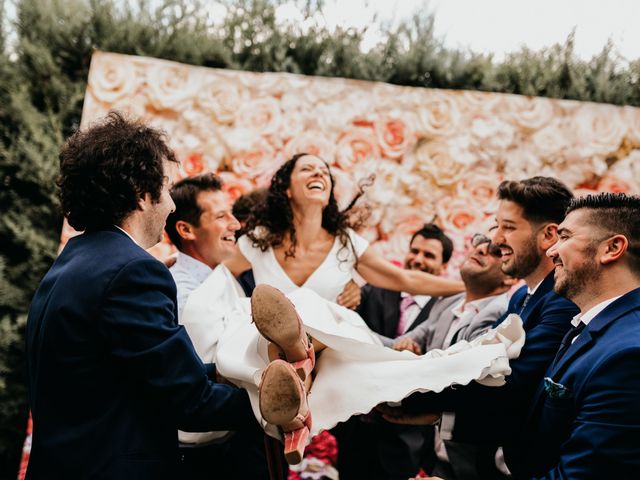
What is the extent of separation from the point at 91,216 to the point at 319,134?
9.98 feet

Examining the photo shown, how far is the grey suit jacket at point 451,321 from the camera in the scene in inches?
123

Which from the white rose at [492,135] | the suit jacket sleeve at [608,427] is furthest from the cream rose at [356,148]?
the suit jacket sleeve at [608,427]

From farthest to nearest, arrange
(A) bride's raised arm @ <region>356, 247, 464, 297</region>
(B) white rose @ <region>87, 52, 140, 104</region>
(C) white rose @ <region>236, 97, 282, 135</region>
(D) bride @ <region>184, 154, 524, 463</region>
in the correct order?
1. (C) white rose @ <region>236, 97, 282, 135</region>
2. (B) white rose @ <region>87, 52, 140, 104</region>
3. (A) bride's raised arm @ <region>356, 247, 464, 297</region>
4. (D) bride @ <region>184, 154, 524, 463</region>

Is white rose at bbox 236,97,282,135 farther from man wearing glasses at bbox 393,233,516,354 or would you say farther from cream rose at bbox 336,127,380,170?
man wearing glasses at bbox 393,233,516,354

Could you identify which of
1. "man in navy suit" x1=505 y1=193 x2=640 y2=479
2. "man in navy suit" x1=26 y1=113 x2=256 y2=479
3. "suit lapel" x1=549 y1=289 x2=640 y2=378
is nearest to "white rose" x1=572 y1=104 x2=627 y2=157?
"man in navy suit" x1=505 y1=193 x2=640 y2=479

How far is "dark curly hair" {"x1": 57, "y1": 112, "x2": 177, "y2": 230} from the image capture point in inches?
83.0

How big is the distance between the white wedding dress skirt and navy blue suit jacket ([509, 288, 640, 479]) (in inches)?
9.5

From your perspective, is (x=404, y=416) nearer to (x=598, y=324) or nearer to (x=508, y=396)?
(x=508, y=396)

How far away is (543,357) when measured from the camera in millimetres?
2449

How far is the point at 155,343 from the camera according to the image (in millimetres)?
1945

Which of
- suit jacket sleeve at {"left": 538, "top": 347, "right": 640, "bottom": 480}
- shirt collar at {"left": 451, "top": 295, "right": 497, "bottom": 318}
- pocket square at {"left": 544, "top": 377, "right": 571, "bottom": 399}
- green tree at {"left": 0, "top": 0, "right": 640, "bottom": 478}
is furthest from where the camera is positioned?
green tree at {"left": 0, "top": 0, "right": 640, "bottom": 478}

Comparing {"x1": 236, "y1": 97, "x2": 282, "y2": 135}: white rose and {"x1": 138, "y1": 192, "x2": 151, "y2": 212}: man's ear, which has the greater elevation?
{"x1": 236, "y1": 97, "x2": 282, "y2": 135}: white rose

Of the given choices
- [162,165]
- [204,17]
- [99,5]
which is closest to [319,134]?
[204,17]

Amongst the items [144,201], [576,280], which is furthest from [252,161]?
[576,280]
